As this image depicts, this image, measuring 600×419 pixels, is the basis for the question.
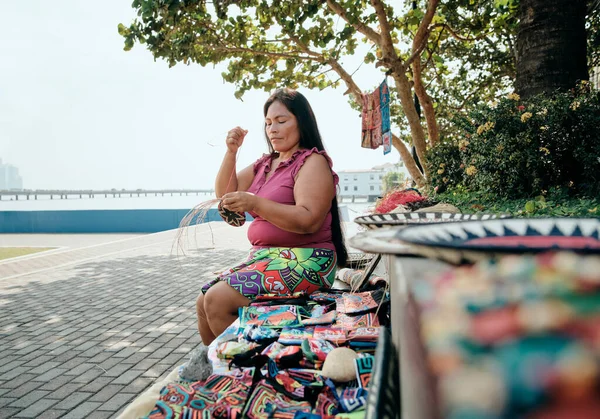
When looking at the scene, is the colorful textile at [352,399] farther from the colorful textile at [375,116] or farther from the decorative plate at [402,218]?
the colorful textile at [375,116]

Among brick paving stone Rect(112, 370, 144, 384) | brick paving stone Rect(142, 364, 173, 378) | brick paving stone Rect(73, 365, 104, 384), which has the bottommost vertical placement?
brick paving stone Rect(142, 364, 173, 378)

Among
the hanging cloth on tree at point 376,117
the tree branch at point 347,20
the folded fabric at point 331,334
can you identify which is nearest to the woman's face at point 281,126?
the folded fabric at point 331,334

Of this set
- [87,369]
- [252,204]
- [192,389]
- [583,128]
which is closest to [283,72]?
[583,128]

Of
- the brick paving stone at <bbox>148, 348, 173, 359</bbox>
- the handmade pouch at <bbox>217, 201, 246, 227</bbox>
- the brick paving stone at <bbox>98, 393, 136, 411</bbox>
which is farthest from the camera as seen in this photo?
the brick paving stone at <bbox>148, 348, 173, 359</bbox>

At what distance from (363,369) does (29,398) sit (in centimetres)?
298

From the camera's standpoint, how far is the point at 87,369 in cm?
349

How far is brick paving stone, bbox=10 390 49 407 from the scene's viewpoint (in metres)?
2.89

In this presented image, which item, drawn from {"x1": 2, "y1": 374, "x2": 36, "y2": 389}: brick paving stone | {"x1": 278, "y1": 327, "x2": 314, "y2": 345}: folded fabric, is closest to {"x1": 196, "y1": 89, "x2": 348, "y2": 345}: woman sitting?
{"x1": 278, "y1": 327, "x2": 314, "y2": 345}: folded fabric

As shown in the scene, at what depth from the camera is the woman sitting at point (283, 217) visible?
1988 mm

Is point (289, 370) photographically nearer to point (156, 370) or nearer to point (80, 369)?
point (156, 370)

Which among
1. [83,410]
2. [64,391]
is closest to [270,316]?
[83,410]

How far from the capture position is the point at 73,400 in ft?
9.65

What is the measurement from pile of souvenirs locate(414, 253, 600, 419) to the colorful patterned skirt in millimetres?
1543

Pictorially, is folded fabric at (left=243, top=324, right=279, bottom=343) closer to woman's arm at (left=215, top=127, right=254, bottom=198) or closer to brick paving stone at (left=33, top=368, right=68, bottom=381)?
woman's arm at (left=215, top=127, right=254, bottom=198)
